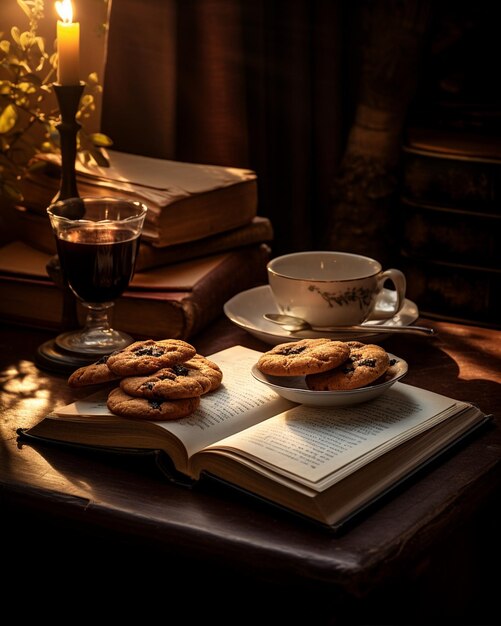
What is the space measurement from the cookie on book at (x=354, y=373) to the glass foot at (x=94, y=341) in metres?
0.30

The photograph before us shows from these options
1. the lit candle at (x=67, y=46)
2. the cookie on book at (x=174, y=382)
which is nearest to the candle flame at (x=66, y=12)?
the lit candle at (x=67, y=46)

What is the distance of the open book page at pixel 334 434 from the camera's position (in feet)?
2.69

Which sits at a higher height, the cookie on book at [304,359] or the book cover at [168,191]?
the book cover at [168,191]

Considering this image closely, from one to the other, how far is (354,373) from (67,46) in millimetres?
576

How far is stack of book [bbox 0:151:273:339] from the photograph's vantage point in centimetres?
126

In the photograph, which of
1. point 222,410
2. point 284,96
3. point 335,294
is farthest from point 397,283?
point 284,96

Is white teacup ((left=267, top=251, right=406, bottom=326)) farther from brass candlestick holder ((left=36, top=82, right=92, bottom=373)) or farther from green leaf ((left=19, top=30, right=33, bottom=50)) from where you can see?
green leaf ((left=19, top=30, right=33, bottom=50))

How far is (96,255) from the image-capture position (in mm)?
1124

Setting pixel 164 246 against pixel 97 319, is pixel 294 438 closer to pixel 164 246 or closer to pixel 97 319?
pixel 97 319

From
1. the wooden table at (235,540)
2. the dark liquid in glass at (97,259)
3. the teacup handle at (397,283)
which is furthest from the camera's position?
the teacup handle at (397,283)

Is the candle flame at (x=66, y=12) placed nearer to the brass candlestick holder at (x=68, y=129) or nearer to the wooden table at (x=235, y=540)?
the brass candlestick holder at (x=68, y=129)

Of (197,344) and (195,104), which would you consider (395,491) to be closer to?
(197,344)

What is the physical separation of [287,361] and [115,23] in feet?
3.29

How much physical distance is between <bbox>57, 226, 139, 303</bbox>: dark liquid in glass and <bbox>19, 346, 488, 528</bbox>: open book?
0.64 feet
